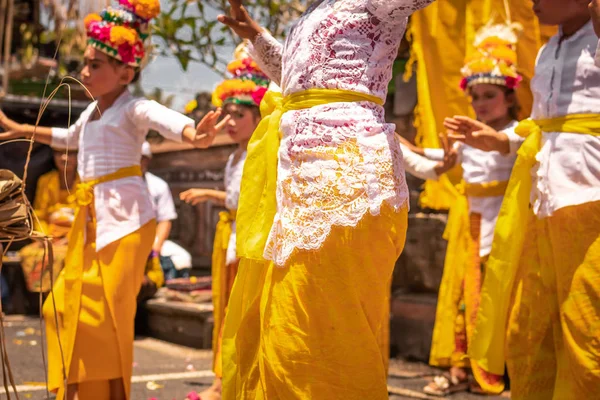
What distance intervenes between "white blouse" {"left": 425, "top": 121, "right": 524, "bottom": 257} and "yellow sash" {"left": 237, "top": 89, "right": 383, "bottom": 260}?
6.60ft

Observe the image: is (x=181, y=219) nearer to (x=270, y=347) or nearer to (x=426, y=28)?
(x=426, y=28)

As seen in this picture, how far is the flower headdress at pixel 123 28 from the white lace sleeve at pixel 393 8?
1747 millimetres

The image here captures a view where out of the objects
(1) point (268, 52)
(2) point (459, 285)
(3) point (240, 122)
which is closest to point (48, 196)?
(3) point (240, 122)

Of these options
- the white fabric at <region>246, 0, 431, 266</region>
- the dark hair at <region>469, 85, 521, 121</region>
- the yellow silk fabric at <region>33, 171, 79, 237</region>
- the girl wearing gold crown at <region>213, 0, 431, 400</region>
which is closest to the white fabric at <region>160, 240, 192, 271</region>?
the yellow silk fabric at <region>33, 171, 79, 237</region>

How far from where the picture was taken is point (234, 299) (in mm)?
2871

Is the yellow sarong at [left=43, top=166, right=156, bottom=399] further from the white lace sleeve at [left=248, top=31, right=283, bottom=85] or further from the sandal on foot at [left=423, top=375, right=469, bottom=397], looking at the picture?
the sandal on foot at [left=423, top=375, right=469, bottom=397]

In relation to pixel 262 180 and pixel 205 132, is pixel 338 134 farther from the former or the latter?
pixel 205 132

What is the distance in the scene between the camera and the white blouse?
471cm

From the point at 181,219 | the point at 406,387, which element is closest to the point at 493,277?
the point at 406,387

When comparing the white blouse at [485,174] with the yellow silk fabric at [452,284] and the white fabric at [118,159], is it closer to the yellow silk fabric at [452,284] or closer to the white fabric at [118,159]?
the yellow silk fabric at [452,284]

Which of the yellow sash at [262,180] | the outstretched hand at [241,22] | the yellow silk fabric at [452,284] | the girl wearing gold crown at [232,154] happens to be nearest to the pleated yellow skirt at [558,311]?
the yellow sash at [262,180]

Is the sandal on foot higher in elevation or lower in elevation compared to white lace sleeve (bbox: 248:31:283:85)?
lower

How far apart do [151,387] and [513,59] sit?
285cm

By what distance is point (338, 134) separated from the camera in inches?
102
